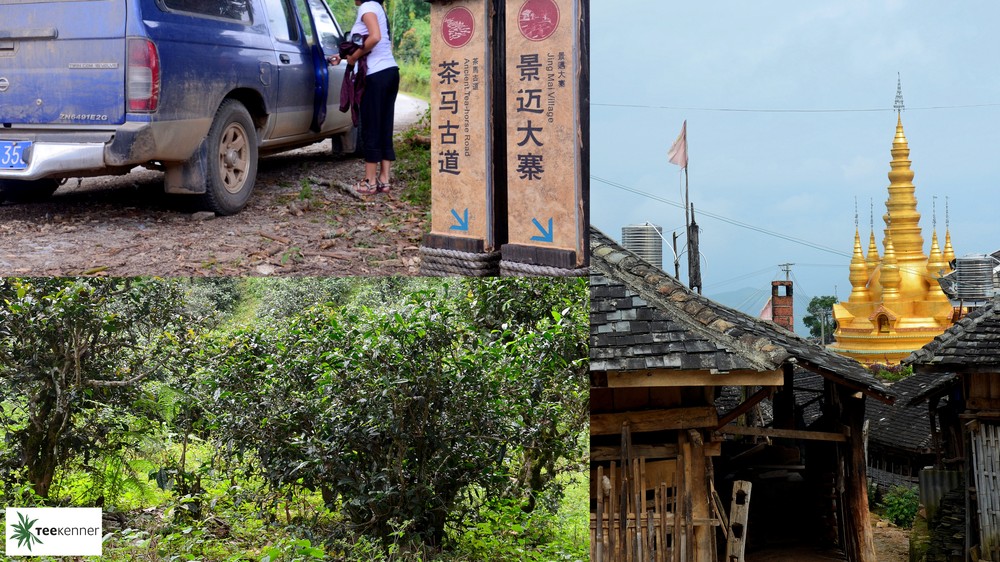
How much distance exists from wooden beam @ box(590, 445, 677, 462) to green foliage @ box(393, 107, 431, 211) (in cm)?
242

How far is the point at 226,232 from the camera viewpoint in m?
4.37

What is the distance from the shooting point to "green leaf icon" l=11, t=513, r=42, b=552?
4941 millimetres

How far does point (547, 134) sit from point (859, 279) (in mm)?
37331

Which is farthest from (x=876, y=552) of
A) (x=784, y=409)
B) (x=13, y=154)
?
(x=13, y=154)

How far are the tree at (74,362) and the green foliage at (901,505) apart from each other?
1888cm

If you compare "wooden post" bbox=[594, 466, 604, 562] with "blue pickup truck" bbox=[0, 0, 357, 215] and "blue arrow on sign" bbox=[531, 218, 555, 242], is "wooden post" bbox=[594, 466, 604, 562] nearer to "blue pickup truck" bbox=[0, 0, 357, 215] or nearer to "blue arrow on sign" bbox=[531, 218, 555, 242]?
"blue arrow on sign" bbox=[531, 218, 555, 242]

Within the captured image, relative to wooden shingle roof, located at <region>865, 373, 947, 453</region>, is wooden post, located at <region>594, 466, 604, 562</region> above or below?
above

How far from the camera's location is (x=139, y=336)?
5098mm

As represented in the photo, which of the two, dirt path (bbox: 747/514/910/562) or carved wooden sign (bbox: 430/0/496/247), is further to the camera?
dirt path (bbox: 747/514/910/562)

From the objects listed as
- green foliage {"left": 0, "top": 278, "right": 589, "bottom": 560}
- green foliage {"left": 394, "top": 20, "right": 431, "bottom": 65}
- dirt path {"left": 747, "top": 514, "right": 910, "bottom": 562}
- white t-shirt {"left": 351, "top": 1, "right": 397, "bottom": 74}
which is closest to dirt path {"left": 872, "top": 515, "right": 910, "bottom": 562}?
dirt path {"left": 747, "top": 514, "right": 910, "bottom": 562}

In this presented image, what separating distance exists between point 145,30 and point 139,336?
1.72m

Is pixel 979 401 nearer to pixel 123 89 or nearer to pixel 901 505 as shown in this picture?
pixel 901 505

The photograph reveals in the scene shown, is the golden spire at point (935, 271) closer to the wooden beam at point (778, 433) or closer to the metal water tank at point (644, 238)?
the metal water tank at point (644, 238)

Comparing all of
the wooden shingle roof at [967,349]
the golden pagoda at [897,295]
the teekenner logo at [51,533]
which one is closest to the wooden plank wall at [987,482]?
the wooden shingle roof at [967,349]
